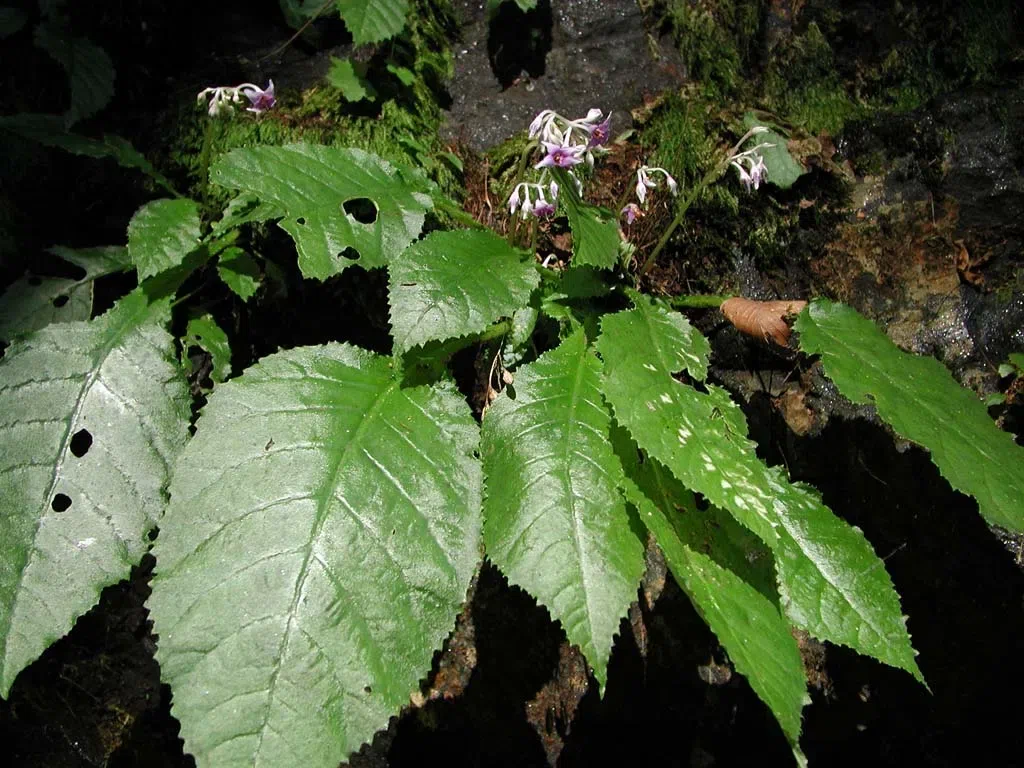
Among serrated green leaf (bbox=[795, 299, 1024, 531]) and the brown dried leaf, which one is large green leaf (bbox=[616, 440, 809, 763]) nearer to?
serrated green leaf (bbox=[795, 299, 1024, 531])

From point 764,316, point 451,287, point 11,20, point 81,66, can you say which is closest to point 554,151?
point 451,287

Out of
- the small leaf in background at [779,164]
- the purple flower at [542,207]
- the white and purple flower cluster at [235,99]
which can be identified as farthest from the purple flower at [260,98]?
the small leaf in background at [779,164]

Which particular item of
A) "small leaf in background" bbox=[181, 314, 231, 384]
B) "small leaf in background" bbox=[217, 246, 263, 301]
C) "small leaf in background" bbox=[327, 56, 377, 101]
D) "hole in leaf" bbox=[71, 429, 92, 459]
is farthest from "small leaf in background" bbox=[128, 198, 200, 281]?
"small leaf in background" bbox=[327, 56, 377, 101]

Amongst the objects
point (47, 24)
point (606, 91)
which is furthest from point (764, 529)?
point (47, 24)

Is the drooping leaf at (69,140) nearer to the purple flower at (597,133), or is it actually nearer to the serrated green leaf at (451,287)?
the serrated green leaf at (451,287)

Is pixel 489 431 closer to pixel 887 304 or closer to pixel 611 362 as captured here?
pixel 611 362

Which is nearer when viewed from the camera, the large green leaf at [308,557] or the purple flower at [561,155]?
the large green leaf at [308,557]
